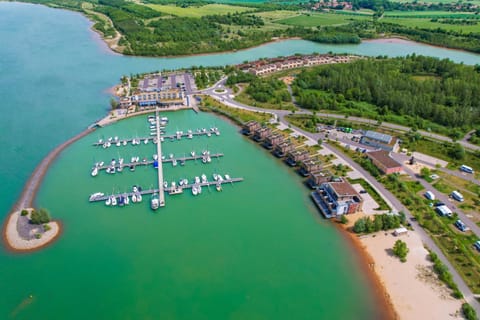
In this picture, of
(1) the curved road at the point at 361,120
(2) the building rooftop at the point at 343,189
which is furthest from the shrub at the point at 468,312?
(1) the curved road at the point at 361,120

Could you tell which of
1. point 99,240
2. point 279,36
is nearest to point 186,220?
point 99,240

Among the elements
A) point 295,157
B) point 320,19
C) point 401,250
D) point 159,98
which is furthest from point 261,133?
point 320,19

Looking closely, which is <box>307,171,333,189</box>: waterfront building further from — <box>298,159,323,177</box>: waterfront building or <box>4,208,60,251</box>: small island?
<box>4,208,60,251</box>: small island

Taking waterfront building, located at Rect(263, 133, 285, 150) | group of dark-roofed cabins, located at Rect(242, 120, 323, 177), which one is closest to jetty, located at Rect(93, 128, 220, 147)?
group of dark-roofed cabins, located at Rect(242, 120, 323, 177)

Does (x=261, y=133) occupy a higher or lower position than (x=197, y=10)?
lower

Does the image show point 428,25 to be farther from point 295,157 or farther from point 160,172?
point 160,172

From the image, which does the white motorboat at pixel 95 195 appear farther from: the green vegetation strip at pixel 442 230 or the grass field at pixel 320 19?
the grass field at pixel 320 19
